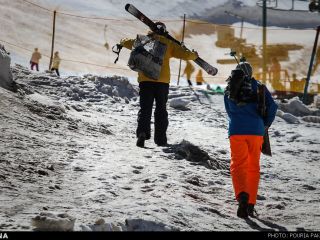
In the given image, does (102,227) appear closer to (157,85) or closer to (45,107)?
(157,85)

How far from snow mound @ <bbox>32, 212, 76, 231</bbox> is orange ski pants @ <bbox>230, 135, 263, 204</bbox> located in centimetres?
169

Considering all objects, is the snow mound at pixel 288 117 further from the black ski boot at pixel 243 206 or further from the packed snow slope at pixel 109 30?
the packed snow slope at pixel 109 30

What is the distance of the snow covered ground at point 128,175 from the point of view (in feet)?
11.2

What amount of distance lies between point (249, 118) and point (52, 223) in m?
2.07

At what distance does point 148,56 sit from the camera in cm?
588

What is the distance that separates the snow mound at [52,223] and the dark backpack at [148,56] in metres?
3.35

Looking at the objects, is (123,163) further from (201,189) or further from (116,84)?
(116,84)

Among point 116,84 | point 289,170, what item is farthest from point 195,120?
point 289,170

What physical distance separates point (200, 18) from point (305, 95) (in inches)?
1251

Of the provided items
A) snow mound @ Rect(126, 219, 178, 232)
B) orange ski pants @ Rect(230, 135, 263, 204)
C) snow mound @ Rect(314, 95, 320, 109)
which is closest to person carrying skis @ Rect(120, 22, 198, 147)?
orange ski pants @ Rect(230, 135, 263, 204)

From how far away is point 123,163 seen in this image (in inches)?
199

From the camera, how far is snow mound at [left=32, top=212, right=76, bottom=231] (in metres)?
2.70

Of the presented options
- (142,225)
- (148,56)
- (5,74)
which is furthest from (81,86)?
(142,225)

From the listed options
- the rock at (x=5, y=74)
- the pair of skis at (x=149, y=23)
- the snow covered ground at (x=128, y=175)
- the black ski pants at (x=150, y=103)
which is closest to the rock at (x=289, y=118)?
the snow covered ground at (x=128, y=175)
